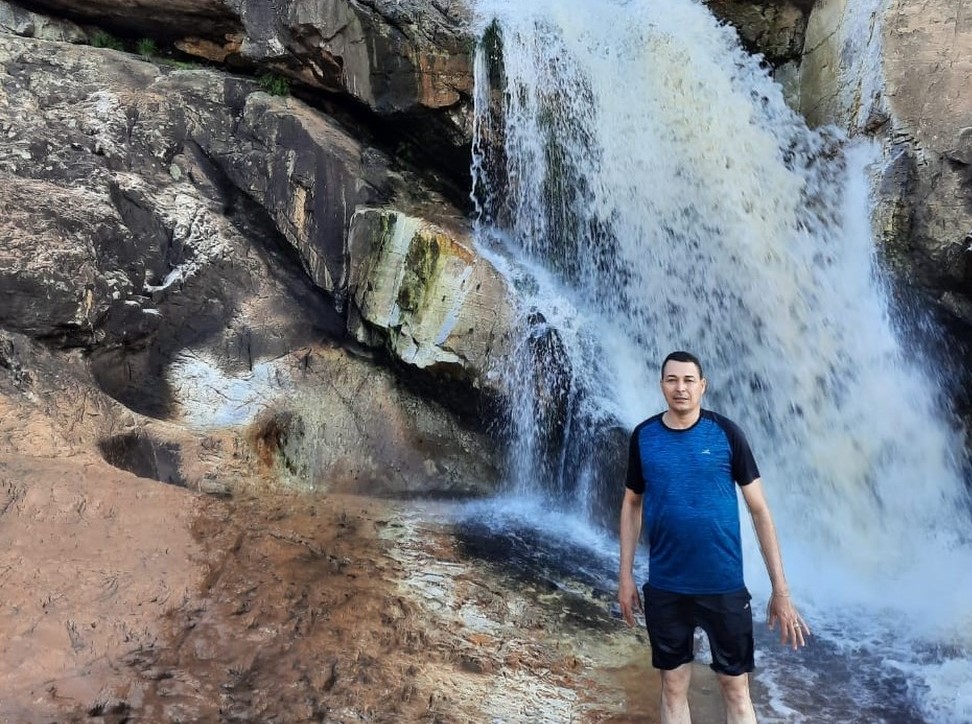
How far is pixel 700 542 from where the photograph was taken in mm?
2742

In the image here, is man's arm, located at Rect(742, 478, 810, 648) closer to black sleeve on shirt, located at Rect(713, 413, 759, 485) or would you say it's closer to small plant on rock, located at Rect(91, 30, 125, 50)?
black sleeve on shirt, located at Rect(713, 413, 759, 485)

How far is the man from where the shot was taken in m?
2.74

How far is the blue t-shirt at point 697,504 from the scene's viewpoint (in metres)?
2.74

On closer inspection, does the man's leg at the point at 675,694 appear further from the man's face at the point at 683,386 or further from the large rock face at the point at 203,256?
the large rock face at the point at 203,256

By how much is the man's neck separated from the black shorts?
675 mm

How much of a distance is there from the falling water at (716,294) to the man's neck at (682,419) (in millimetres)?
2861

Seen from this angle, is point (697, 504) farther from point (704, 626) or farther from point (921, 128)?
point (921, 128)

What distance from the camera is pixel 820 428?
6680 mm

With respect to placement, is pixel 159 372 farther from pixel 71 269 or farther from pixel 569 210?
pixel 569 210

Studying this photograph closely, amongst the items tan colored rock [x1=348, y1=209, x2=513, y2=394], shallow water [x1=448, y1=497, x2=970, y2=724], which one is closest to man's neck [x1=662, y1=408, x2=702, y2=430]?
shallow water [x1=448, y1=497, x2=970, y2=724]

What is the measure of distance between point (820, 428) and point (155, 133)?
8076mm

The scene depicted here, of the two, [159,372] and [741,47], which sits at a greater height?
[741,47]

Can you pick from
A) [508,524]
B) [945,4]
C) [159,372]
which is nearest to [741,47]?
[945,4]

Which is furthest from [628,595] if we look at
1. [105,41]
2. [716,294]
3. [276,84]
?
[105,41]
